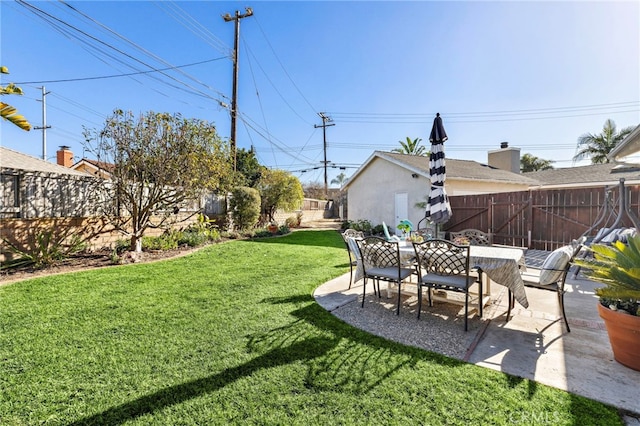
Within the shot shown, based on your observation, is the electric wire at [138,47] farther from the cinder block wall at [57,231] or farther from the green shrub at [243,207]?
the cinder block wall at [57,231]

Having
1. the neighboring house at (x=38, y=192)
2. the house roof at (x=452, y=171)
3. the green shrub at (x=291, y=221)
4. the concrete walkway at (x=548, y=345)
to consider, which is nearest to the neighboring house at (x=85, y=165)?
the neighboring house at (x=38, y=192)

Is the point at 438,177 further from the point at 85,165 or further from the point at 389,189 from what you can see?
the point at 85,165

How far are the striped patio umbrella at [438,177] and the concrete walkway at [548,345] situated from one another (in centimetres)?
184

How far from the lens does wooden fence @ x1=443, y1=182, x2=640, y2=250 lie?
8844 millimetres

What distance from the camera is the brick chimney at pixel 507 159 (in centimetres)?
1933

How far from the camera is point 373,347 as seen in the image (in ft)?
10.7

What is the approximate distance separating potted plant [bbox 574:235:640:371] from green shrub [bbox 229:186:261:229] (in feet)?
41.4

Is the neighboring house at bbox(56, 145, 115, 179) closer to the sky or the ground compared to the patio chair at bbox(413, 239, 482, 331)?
closer to the sky

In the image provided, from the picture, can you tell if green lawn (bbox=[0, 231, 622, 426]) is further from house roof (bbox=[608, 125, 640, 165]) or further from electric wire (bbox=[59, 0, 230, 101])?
electric wire (bbox=[59, 0, 230, 101])

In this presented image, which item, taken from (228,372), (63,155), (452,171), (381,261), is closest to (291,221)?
(452,171)

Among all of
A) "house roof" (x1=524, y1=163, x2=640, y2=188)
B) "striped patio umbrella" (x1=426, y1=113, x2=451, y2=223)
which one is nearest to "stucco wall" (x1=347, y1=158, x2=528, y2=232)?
"house roof" (x1=524, y1=163, x2=640, y2=188)

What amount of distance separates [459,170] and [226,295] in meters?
13.5

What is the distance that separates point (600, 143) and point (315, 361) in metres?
32.0

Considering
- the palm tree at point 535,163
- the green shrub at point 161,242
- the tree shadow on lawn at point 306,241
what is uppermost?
the palm tree at point 535,163
